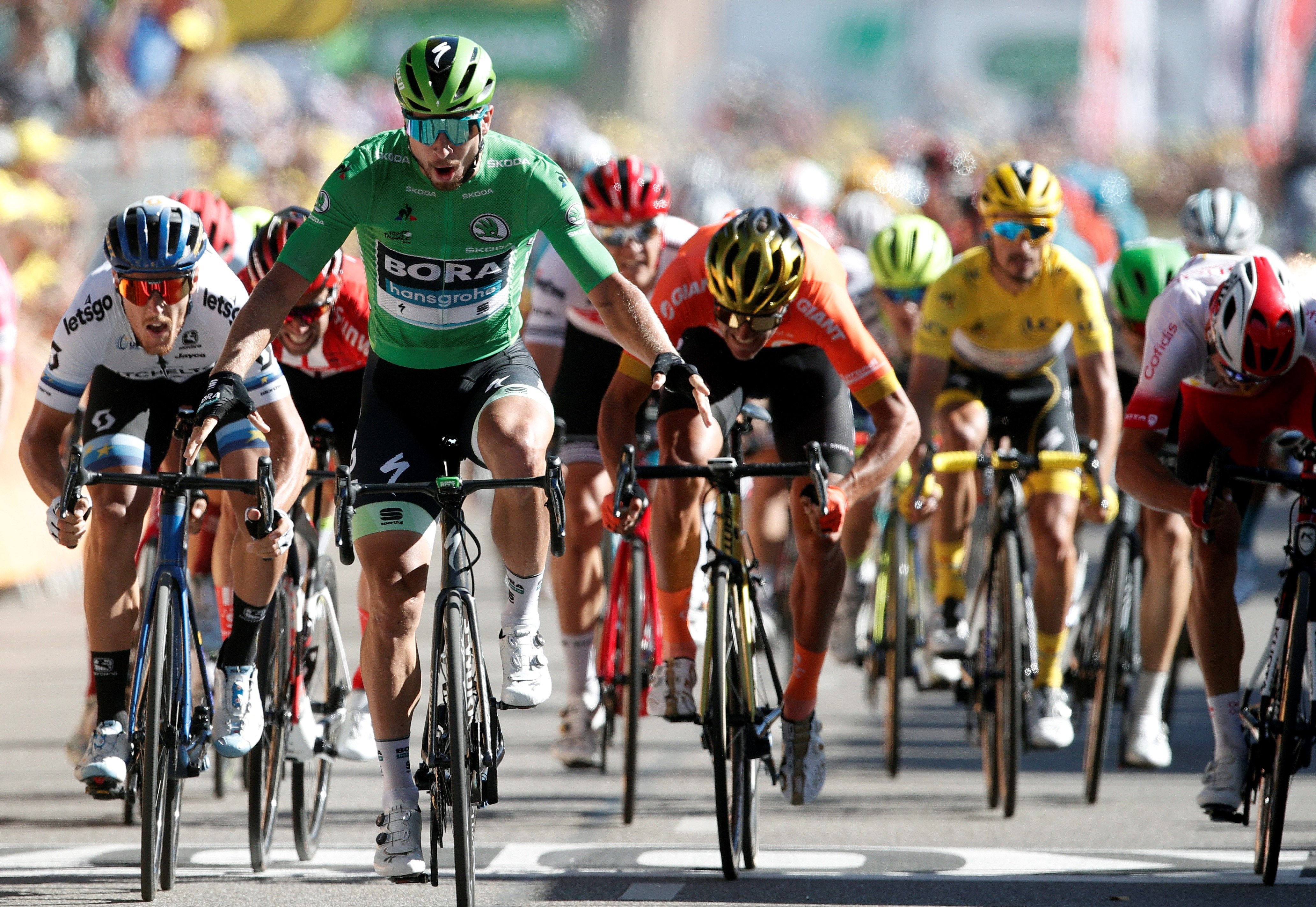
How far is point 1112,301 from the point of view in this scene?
26.9 feet

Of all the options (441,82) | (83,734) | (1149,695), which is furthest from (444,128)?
(1149,695)


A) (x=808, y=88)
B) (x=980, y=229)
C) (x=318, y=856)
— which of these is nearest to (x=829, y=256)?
(x=318, y=856)

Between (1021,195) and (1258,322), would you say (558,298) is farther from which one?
(1258,322)

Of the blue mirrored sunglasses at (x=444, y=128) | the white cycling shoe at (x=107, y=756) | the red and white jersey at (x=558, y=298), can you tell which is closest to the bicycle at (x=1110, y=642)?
the red and white jersey at (x=558, y=298)

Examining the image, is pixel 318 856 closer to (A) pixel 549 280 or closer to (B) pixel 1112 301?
(A) pixel 549 280

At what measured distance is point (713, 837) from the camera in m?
6.82

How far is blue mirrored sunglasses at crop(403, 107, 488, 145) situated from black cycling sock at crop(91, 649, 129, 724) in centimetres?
197

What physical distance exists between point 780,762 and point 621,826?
799 millimetres

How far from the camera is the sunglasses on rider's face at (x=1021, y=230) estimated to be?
25.5 feet

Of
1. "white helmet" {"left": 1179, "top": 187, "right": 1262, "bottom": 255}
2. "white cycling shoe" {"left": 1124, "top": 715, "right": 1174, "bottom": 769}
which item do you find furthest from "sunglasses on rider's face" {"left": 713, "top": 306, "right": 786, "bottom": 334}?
"white helmet" {"left": 1179, "top": 187, "right": 1262, "bottom": 255}

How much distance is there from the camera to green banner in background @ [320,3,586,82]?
290ft

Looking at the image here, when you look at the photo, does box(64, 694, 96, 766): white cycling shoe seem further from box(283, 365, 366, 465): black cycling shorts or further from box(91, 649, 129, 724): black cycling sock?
box(283, 365, 366, 465): black cycling shorts

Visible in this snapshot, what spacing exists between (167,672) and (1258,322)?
3.58m

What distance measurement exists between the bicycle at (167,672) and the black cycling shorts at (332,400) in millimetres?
1328
